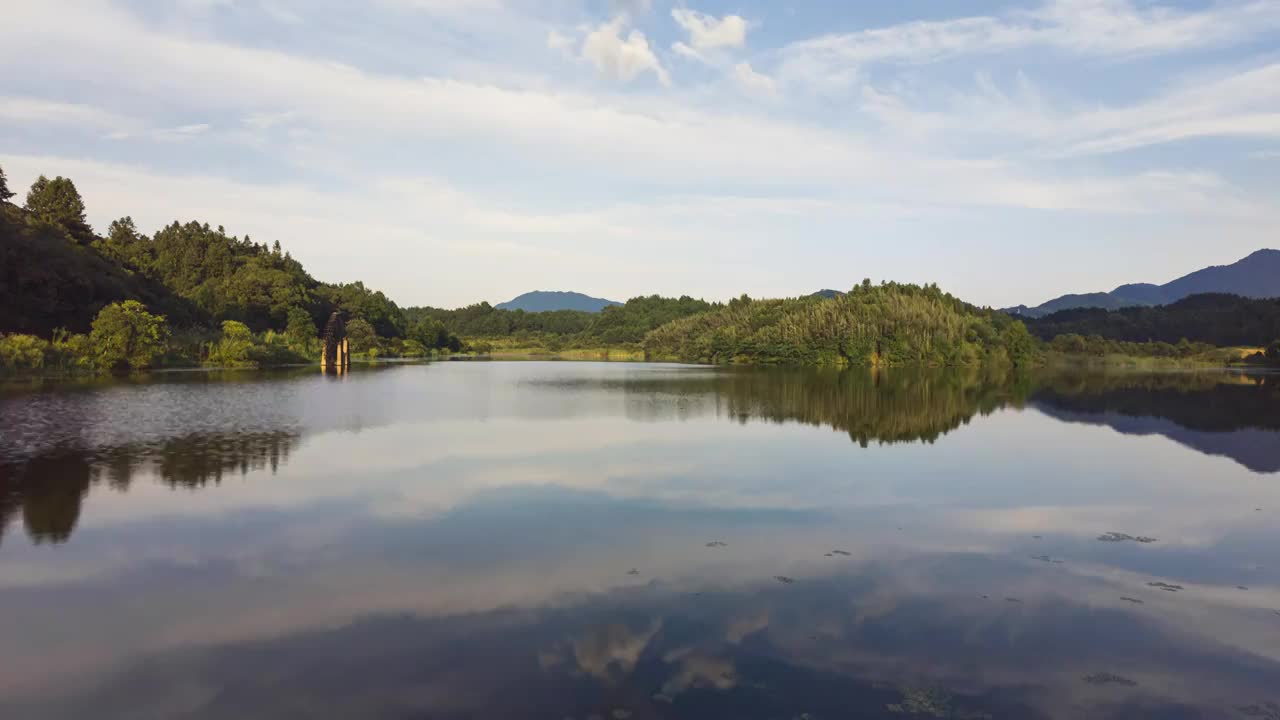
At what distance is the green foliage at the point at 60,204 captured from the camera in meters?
69.4

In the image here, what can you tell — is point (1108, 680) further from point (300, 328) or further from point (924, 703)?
point (300, 328)

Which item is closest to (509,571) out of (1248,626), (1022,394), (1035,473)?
(1248,626)

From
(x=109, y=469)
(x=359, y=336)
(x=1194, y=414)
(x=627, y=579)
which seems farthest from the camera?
(x=359, y=336)

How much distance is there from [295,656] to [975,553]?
8.75 metres

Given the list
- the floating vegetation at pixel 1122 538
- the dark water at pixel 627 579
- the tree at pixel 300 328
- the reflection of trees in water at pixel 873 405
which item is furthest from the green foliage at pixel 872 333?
the floating vegetation at pixel 1122 538

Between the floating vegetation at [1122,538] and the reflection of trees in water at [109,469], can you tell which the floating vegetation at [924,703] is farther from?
the reflection of trees in water at [109,469]

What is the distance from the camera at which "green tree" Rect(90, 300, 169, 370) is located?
50.0m

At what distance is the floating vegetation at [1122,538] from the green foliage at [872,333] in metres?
86.9

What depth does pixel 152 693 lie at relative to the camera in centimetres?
606

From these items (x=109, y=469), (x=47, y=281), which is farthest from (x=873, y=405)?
(x=47, y=281)

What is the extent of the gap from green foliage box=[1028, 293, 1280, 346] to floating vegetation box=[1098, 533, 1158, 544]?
145 metres

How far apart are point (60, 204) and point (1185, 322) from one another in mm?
171373

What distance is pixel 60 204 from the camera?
70375 mm

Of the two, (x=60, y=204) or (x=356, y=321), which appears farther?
(x=356, y=321)
